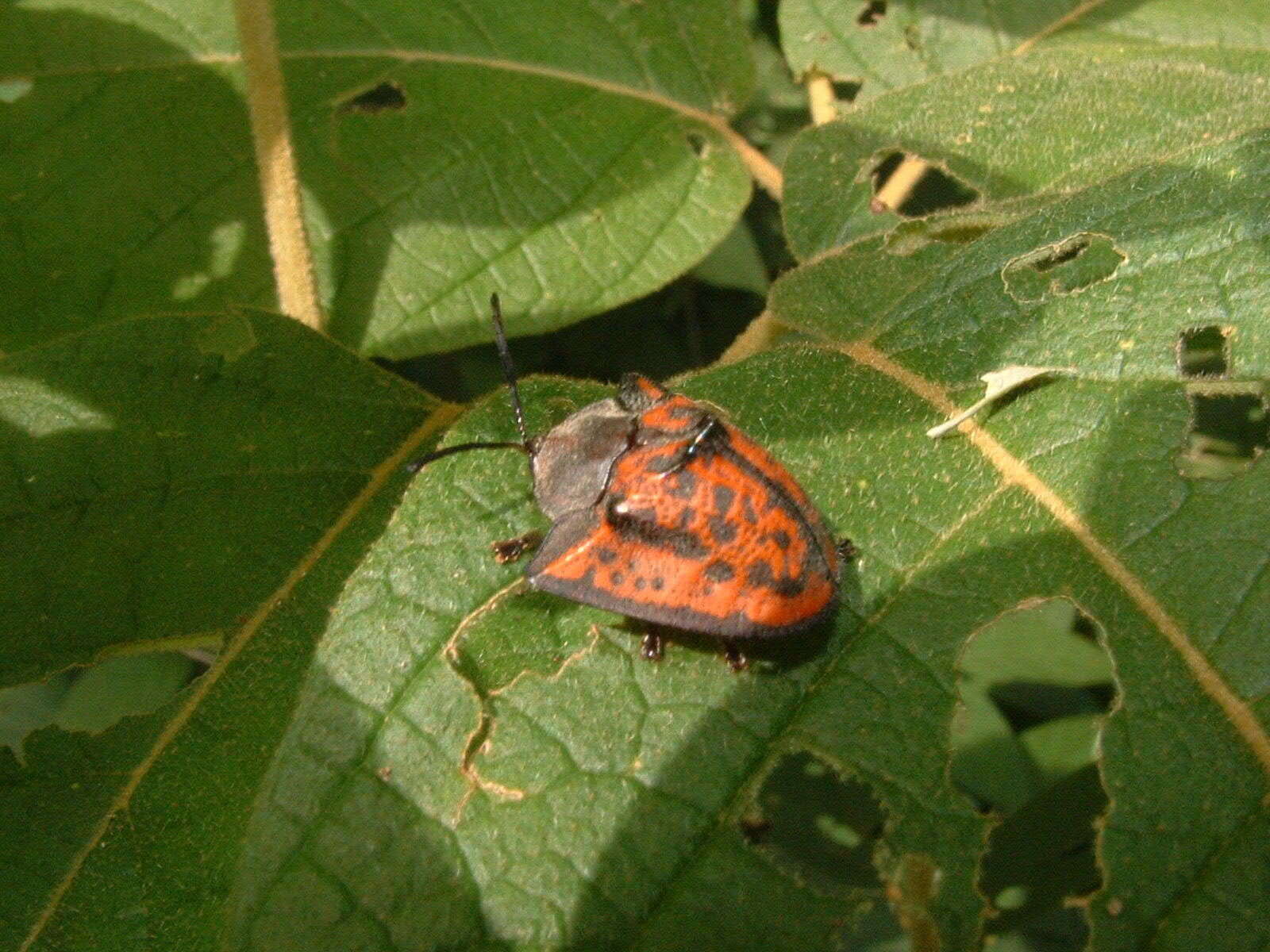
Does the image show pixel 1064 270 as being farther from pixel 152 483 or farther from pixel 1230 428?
pixel 152 483

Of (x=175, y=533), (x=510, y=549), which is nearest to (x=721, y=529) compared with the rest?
(x=510, y=549)

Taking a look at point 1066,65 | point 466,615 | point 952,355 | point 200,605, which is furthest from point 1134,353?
point 200,605

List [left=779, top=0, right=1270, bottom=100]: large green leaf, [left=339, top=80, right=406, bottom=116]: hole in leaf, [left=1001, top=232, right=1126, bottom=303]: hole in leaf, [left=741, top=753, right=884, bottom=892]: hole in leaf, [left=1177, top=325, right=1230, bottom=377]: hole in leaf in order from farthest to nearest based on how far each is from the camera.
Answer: [left=779, top=0, right=1270, bottom=100]: large green leaf
[left=339, top=80, right=406, bottom=116]: hole in leaf
[left=741, top=753, right=884, bottom=892]: hole in leaf
[left=1001, top=232, right=1126, bottom=303]: hole in leaf
[left=1177, top=325, right=1230, bottom=377]: hole in leaf

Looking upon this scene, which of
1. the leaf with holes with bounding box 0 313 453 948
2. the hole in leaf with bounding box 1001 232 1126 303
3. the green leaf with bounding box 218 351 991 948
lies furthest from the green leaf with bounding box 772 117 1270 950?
the leaf with holes with bounding box 0 313 453 948

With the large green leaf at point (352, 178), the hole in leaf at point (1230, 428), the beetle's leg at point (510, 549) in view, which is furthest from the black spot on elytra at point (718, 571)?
the hole in leaf at point (1230, 428)

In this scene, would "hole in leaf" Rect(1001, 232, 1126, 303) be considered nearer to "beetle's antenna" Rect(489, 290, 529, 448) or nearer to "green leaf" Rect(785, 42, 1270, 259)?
"green leaf" Rect(785, 42, 1270, 259)

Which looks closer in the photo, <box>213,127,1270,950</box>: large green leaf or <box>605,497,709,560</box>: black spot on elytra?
<box>213,127,1270,950</box>: large green leaf
